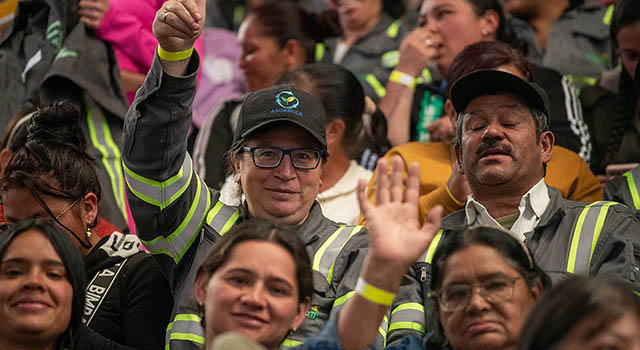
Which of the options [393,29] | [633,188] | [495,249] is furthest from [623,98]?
[495,249]

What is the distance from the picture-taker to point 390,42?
619 centimetres

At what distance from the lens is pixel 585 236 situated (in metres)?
3.53

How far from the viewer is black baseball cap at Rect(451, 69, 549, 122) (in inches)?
149

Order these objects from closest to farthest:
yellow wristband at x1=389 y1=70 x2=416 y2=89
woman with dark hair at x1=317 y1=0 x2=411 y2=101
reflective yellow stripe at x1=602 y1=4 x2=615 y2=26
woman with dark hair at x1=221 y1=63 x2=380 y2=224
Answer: woman with dark hair at x1=221 y1=63 x2=380 y2=224 → yellow wristband at x1=389 y1=70 x2=416 y2=89 → reflective yellow stripe at x1=602 y1=4 x2=615 y2=26 → woman with dark hair at x1=317 y1=0 x2=411 y2=101

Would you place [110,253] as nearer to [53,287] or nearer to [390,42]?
[53,287]

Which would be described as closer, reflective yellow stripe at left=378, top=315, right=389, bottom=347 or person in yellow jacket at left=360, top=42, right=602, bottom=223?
reflective yellow stripe at left=378, top=315, right=389, bottom=347

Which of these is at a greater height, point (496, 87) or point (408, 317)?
point (496, 87)

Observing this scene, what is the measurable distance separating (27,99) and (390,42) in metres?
2.20

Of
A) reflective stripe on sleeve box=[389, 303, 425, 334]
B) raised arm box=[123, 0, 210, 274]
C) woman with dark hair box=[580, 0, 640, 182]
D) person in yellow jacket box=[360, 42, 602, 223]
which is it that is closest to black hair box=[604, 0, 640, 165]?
woman with dark hair box=[580, 0, 640, 182]

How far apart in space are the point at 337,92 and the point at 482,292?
6.16 feet

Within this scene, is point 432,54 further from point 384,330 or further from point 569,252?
point 384,330

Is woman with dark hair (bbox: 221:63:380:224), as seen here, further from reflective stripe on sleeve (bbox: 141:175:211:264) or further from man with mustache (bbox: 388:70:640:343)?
reflective stripe on sleeve (bbox: 141:175:211:264)

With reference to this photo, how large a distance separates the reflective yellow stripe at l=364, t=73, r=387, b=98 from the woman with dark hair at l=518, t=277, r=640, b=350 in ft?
10.8

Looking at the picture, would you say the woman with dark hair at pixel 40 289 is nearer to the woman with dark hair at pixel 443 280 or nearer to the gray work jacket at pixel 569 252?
the woman with dark hair at pixel 443 280
